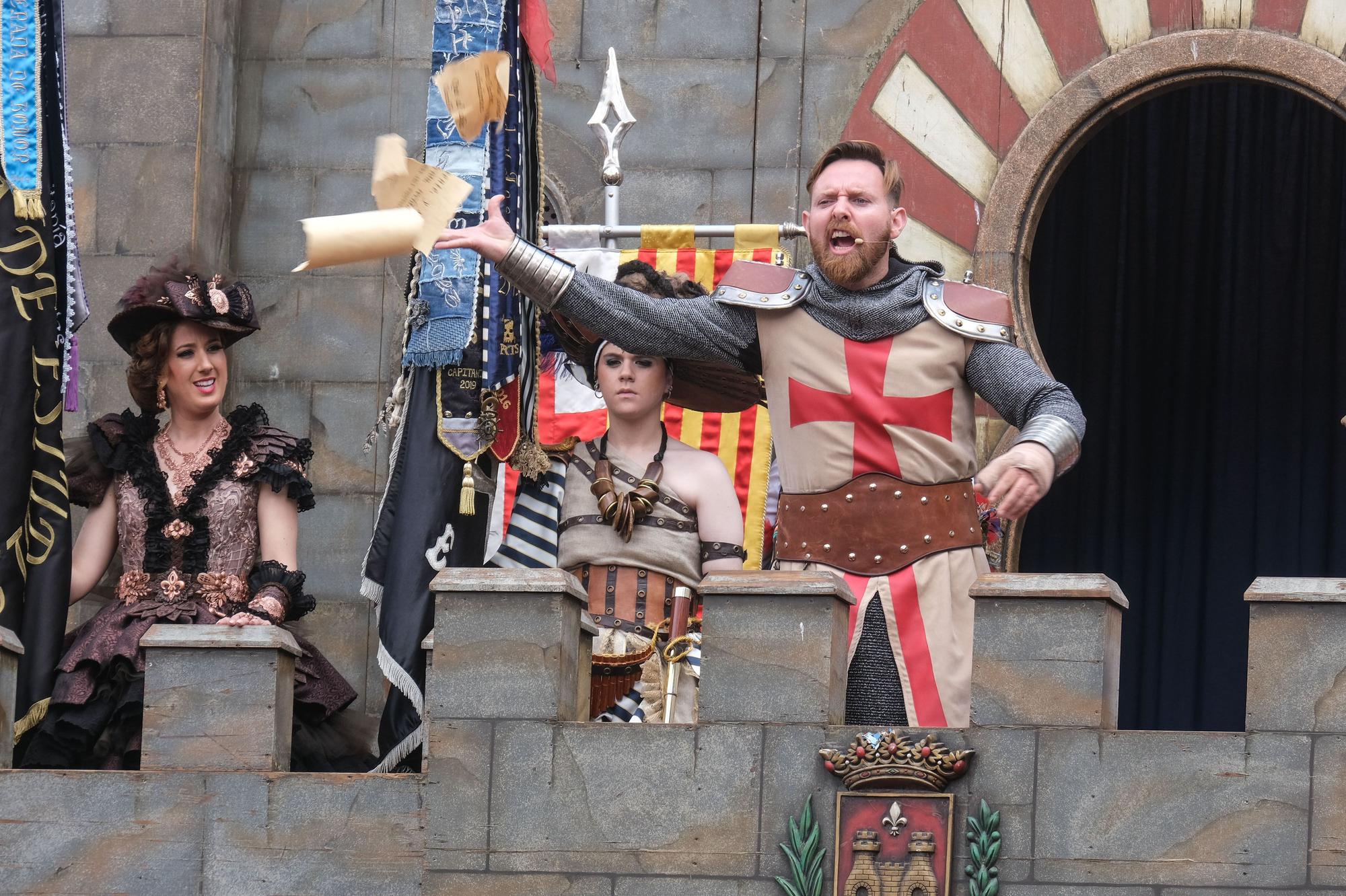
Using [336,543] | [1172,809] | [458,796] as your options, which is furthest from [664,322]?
[336,543]

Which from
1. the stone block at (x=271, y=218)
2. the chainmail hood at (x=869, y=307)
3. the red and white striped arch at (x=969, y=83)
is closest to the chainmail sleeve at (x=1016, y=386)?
the chainmail hood at (x=869, y=307)

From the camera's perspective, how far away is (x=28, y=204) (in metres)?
10.1

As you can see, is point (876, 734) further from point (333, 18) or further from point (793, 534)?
point (333, 18)

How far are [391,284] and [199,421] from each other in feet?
9.25

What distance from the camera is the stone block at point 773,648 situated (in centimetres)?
840

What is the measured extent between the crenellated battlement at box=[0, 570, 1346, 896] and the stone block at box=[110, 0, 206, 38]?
484 cm

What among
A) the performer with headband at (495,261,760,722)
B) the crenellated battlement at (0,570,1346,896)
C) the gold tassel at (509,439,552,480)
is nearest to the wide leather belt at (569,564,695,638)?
the performer with headband at (495,261,760,722)

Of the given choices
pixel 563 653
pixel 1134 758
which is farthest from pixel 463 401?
pixel 1134 758

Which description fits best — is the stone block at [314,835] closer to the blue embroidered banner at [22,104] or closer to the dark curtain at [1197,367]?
the blue embroidered banner at [22,104]

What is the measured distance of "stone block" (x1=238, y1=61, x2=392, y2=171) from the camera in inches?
515

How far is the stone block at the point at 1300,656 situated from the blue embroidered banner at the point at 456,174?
344 cm

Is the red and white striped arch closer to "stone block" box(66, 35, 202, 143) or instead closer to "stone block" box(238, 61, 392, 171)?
"stone block" box(238, 61, 392, 171)

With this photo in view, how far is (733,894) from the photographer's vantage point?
331 inches

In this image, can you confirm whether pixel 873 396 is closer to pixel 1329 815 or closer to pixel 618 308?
pixel 618 308
